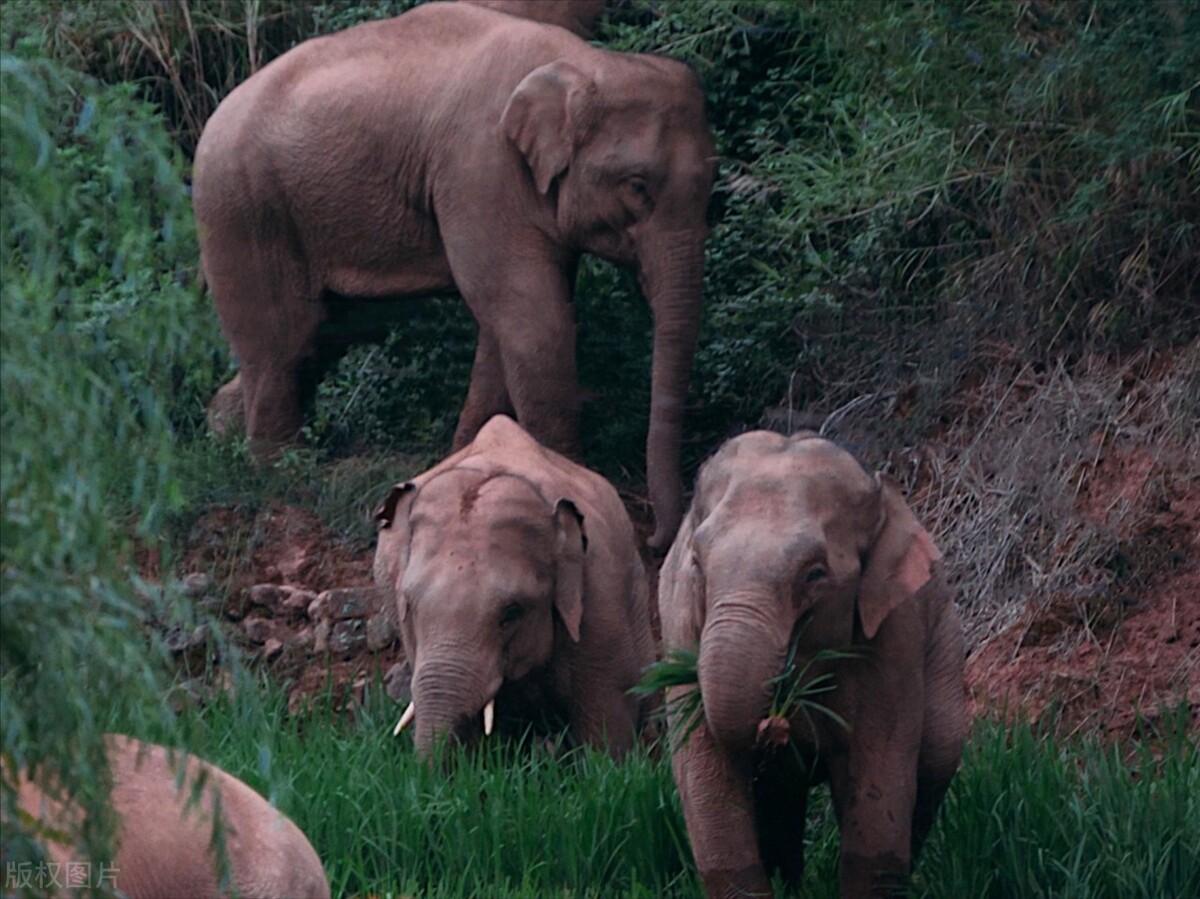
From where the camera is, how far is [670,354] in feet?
30.0

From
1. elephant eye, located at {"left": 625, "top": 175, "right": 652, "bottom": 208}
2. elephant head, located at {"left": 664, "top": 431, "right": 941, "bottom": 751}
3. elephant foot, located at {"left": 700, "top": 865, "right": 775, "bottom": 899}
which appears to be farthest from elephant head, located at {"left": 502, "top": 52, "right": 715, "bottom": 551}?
elephant foot, located at {"left": 700, "top": 865, "right": 775, "bottom": 899}

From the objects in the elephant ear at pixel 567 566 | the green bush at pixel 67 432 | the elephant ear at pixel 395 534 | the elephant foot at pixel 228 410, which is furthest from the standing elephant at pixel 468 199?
the green bush at pixel 67 432

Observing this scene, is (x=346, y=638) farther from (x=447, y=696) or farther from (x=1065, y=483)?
(x=1065, y=483)

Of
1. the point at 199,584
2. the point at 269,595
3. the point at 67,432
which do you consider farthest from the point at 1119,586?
the point at 67,432

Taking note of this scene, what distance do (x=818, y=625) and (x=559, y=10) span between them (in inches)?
228

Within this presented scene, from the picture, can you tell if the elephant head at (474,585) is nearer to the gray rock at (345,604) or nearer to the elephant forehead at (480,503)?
the elephant forehead at (480,503)

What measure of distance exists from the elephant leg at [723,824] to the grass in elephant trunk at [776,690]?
8 cm

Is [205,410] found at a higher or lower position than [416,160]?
lower

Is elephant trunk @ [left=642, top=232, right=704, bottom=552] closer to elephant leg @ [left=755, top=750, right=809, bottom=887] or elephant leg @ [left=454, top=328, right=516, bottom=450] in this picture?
elephant leg @ [left=454, top=328, right=516, bottom=450]

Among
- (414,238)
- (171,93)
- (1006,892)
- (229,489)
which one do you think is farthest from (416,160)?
(1006,892)

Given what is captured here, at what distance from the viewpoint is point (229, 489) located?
9.84 metres

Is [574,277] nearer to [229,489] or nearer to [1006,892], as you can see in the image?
[229,489]

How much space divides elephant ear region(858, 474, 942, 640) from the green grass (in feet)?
2.34

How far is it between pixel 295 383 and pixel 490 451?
2.04m
